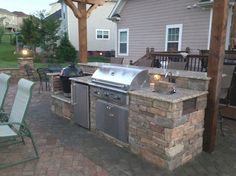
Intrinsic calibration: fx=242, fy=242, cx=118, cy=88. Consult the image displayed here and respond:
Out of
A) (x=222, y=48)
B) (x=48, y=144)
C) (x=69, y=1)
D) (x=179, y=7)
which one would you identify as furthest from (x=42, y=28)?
(x=222, y=48)

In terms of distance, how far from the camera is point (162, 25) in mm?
11344

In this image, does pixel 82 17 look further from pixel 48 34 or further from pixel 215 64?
pixel 48 34

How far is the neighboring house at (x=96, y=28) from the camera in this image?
2098 cm

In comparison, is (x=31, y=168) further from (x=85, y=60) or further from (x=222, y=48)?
(x=85, y=60)

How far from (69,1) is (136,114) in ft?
14.3

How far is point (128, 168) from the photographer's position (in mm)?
3320

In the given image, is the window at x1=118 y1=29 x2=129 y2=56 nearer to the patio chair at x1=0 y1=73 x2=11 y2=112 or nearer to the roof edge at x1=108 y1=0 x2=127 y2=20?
the roof edge at x1=108 y1=0 x2=127 y2=20

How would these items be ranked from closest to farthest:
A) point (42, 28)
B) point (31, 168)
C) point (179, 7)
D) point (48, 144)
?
1. point (31, 168)
2. point (48, 144)
3. point (179, 7)
4. point (42, 28)

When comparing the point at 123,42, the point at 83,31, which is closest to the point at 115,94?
the point at 83,31

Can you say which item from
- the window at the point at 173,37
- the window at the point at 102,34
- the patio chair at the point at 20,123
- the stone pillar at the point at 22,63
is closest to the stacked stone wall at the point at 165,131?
the patio chair at the point at 20,123

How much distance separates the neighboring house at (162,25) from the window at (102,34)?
26.9ft

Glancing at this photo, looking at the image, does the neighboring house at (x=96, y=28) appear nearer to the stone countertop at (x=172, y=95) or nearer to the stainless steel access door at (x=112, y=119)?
the stainless steel access door at (x=112, y=119)

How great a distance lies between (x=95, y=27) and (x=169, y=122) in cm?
1947

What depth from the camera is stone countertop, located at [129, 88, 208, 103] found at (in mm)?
3136
